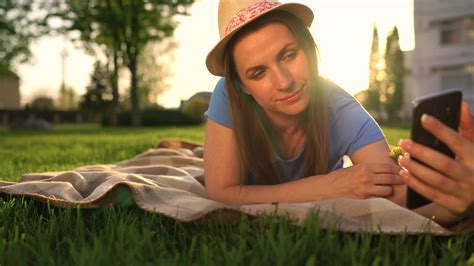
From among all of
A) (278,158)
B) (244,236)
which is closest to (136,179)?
(278,158)

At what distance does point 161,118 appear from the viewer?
2758 centimetres

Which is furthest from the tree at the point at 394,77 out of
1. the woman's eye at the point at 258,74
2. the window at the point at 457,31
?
the woman's eye at the point at 258,74

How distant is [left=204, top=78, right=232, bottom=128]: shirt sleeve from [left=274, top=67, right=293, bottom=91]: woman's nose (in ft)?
1.36

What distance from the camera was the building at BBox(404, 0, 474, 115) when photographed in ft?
93.8

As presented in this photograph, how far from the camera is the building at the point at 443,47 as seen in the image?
28594mm

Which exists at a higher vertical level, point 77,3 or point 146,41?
point 77,3

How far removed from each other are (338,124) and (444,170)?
3.79 feet

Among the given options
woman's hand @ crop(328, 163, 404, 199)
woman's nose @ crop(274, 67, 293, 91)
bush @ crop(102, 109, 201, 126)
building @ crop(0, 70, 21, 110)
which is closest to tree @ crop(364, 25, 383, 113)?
bush @ crop(102, 109, 201, 126)

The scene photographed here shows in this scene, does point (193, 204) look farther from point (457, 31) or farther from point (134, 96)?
point (457, 31)

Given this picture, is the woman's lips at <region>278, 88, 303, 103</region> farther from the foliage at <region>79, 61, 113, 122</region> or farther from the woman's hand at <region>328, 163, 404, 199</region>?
the foliage at <region>79, 61, 113, 122</region>

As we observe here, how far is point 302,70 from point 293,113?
211mm

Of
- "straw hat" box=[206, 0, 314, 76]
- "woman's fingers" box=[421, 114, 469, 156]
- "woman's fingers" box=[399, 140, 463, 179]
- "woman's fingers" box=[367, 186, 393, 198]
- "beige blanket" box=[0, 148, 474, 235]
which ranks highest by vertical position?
"straw hat" box=[206, 0, 314, 76]

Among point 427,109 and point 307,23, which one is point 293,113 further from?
point 427,109

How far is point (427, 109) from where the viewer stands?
1.76 m
